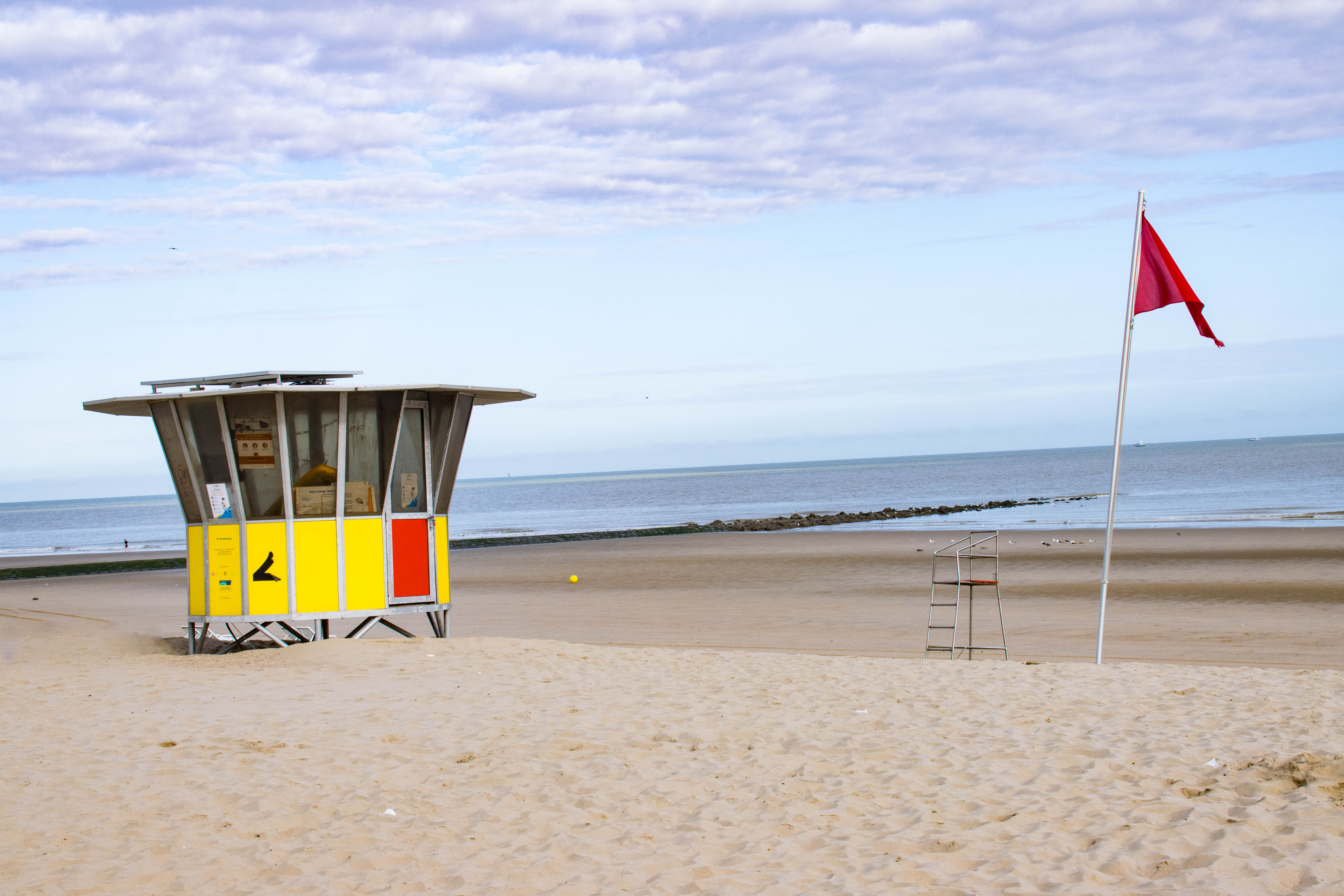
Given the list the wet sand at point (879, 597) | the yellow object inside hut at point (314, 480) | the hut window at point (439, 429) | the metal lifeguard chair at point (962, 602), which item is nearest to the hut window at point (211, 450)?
the yellow object inside hut at point (314, 480)

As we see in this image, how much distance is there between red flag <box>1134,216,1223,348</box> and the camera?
31.4ft

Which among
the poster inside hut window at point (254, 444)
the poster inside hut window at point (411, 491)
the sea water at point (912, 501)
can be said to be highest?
the poster inside hut window at point (254, 444)

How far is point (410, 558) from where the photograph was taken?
35.1 ft

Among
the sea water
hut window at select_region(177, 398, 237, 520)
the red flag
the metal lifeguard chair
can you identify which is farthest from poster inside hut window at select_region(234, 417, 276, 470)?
the sea water

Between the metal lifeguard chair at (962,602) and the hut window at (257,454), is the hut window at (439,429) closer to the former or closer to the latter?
the hut window at (257,454)

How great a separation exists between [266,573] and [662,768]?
18.6ft

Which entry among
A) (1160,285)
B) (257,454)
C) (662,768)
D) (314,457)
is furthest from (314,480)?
(1160,285)

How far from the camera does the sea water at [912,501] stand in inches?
1503

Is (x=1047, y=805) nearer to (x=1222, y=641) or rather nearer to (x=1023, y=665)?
(x=1023, y=665)

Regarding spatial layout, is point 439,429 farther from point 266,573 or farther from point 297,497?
point 266,573

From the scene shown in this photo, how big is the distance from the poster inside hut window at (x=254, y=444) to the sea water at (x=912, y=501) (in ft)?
90.9

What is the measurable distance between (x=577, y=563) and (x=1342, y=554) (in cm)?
1642

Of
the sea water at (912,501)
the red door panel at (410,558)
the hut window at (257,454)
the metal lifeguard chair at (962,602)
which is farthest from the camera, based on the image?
the sea water at (912,501)

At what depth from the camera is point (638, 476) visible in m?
197
